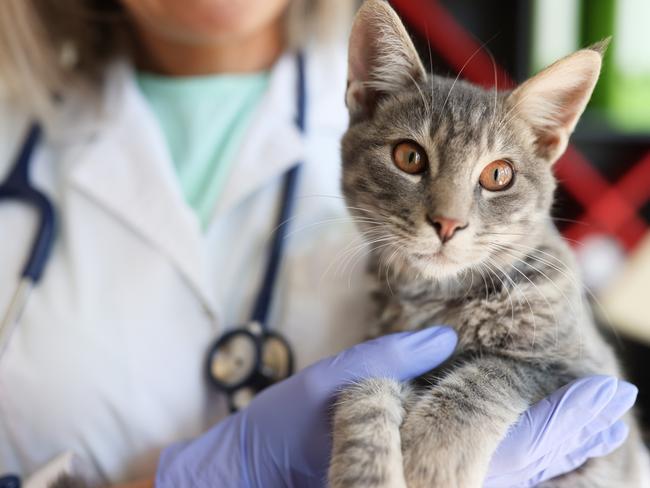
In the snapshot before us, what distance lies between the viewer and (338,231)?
149 centimetres

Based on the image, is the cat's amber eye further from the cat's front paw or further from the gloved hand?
the cat's front paw

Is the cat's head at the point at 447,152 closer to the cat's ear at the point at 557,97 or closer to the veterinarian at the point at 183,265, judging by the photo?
the cat's ear at the point at 557,97

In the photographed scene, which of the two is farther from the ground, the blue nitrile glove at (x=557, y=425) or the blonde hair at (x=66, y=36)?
the blonde hair at (x=66, y=36)

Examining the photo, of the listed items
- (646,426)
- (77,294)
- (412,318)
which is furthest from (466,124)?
(646,426)

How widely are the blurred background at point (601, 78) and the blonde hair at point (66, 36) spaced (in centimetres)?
77

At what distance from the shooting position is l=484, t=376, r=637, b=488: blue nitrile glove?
102 centimetres

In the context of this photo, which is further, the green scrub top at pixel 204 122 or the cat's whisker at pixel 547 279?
the green scrub top at pixel 204 122

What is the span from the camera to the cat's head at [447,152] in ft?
3.49

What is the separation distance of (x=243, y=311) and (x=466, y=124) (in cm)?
71

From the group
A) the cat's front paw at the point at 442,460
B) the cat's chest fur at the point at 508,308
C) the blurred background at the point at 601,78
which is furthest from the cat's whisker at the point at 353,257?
the blurred background at the point at 601,78

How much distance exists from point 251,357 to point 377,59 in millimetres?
704

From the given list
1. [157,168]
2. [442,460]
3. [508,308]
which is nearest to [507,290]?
[508,308]

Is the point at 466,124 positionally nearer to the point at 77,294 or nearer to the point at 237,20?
the point at 237,20

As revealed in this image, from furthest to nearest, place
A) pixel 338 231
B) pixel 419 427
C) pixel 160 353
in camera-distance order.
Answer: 1. pixel 338 231
2. pixel 160 353
3. pixel 419 427
